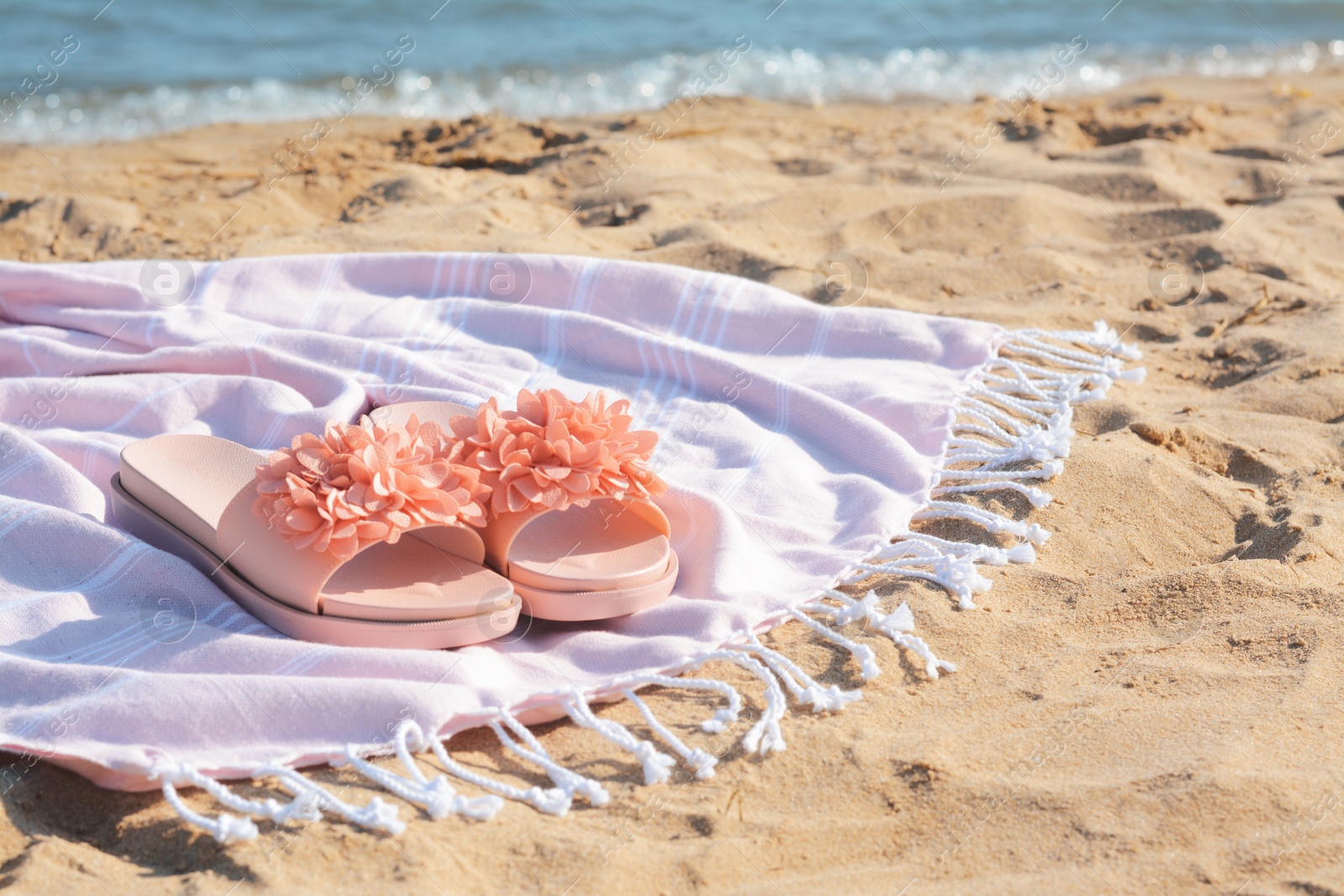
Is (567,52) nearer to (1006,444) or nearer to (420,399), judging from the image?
(420,399)

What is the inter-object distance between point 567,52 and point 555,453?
518 centimetres

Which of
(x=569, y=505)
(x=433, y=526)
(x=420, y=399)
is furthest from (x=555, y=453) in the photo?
(x=420, y=399)

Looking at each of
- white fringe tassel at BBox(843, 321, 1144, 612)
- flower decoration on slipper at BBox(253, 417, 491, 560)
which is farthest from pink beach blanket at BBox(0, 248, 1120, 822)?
flower decoration on slipper at BBox(253, 417, 491, 560)

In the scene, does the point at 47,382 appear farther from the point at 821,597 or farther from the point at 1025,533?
the point at 1025,533

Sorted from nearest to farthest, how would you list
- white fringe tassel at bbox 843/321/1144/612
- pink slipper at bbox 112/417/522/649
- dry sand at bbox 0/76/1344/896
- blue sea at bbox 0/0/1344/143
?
dry sand at bbox 0/76/1344/896
pink slipper at bbox 112/417/522/649
white fringe tassel at bbox 843/321/1144/612
blue sea at bbox 0/0/1344/143

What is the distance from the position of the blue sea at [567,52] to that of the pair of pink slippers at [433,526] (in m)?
4.05

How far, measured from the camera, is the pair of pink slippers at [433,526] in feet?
5.78

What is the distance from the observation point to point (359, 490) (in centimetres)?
176

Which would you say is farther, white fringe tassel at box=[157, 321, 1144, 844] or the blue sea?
the blue sea

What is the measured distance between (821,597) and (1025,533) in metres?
0.43

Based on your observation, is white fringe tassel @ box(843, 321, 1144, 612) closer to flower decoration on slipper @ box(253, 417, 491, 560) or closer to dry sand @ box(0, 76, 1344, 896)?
dry sand @ box(0, 76, 1344, 896)

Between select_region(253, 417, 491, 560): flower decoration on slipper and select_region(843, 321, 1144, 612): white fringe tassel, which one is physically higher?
select_region(253, 417, 491, 560): flower decoration on slipper

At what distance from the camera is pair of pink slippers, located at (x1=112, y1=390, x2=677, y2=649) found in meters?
1.76

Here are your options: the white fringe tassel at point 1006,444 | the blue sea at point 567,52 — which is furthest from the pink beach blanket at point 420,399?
the blue sea at point 567,52
